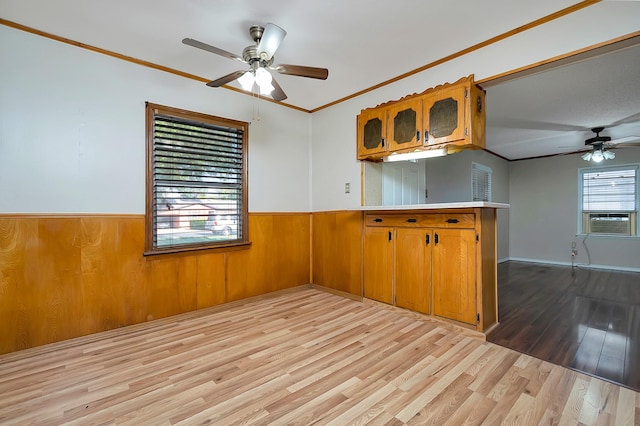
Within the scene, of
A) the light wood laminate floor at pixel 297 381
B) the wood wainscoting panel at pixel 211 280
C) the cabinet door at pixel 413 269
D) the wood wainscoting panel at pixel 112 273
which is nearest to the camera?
the light wood laminate floor at pixel 297 381

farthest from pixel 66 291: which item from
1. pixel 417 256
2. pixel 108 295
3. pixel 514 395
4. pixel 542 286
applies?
pixel 542 286

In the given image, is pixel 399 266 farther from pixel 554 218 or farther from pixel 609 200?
pixel 609 200

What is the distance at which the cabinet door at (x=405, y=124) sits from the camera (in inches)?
118

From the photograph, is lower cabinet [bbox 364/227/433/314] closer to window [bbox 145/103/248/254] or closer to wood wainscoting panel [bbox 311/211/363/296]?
wood wainscoting panel [bbox 311/211/363/296]

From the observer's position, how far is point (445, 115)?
279cm

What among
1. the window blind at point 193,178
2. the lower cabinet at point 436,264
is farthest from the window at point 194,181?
the lower cabinet at point 436,264

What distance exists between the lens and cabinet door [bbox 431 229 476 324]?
2611 millimetres

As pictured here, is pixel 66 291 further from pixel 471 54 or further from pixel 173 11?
pixel 471 54

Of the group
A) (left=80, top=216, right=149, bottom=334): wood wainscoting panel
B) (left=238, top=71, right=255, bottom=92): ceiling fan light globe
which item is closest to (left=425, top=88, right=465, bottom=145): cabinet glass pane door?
(left=238, top=71, right=255, bottom=92): ceiling fan light globe

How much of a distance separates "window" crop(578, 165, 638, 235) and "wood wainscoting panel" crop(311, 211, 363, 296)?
18.9 ft

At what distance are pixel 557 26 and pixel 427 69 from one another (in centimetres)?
105

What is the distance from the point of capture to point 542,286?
439cm

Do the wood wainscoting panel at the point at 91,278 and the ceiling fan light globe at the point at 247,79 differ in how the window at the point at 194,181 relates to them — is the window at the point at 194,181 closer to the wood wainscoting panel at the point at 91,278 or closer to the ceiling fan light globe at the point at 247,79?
the wood wainscoting panel at the point at 91,278

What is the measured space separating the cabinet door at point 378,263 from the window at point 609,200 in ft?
18.6
